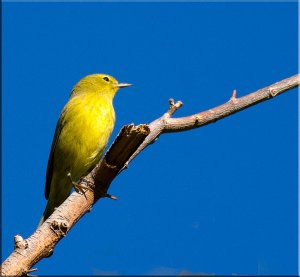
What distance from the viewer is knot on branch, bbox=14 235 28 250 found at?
3498mm

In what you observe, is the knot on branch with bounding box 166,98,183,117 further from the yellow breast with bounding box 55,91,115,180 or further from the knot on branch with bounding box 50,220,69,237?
the yellow breast with bounding box 55,91,115,180

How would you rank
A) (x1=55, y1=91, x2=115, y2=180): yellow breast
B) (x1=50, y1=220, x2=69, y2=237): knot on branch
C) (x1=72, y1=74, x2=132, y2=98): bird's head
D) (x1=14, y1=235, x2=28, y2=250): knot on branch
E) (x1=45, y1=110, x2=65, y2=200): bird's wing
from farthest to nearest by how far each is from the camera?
(x1=72, y1=74, x2=132, y2=98): bird's head, (x1=45, y1=110, x2=65, y2=200): bird's wing, (x1=55, y1=91, x2=115, y2=180): yellow breast, (x1=50, y1=220, x2=69, y2=237): knot on branch, (x1=14, y1=235, x2=28, y2=250): knot on branch

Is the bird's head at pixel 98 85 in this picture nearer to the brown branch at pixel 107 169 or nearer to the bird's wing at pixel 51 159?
the bird's wing at pixel 51 159

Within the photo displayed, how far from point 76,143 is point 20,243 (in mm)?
2638

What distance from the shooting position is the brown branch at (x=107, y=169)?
351cm

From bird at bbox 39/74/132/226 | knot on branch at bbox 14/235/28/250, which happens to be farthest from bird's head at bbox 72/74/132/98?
knot on branch at bbox 14/235/28/250

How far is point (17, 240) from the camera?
3508 millimetres

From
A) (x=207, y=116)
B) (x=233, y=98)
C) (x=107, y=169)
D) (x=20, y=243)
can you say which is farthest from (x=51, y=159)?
(x=20, y=243)

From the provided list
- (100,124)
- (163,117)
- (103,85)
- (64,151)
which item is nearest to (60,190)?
(64,151)

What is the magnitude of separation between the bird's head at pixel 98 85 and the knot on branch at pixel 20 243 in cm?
355

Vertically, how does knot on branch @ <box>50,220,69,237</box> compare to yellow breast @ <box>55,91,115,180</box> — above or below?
below

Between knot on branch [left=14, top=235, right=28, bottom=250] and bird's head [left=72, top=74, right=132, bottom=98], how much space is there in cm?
355

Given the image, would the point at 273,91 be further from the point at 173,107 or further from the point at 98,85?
the point at 98,85

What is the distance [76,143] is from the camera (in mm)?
6062
